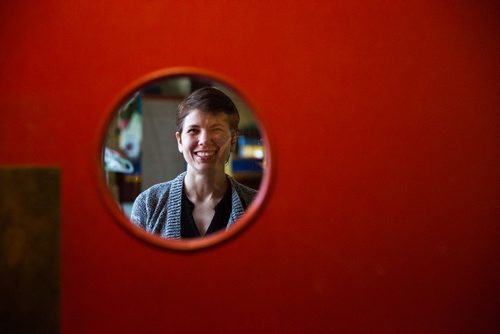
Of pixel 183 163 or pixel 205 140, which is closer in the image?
pixel 205 140

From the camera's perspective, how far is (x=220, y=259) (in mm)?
1206

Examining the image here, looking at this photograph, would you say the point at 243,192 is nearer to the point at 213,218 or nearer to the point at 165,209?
the point at 213,218

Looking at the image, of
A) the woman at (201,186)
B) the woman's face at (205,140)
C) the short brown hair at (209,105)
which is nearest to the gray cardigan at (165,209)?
the woman at (201,186)

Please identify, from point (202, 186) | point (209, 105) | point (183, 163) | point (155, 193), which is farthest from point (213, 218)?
point (183, 163)

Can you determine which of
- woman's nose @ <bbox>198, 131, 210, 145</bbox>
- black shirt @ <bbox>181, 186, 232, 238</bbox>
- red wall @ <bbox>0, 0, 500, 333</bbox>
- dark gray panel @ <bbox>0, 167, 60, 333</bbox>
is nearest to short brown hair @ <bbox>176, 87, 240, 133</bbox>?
woman's nose @ <bbox>198, 131, 210, 145</bbox>

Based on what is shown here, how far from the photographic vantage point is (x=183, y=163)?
10.9ft

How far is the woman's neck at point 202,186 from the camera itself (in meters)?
1.94

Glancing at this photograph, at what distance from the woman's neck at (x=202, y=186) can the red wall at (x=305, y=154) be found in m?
0.76

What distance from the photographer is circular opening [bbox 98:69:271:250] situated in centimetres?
120

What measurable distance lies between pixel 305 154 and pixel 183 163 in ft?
7.30

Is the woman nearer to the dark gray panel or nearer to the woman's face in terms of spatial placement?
the woman's face

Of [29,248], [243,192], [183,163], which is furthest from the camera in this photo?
[183,163]

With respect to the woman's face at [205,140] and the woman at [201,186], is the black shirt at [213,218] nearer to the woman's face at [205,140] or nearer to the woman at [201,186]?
the woman at [201,186]

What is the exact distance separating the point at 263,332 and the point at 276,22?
3.14 ft
